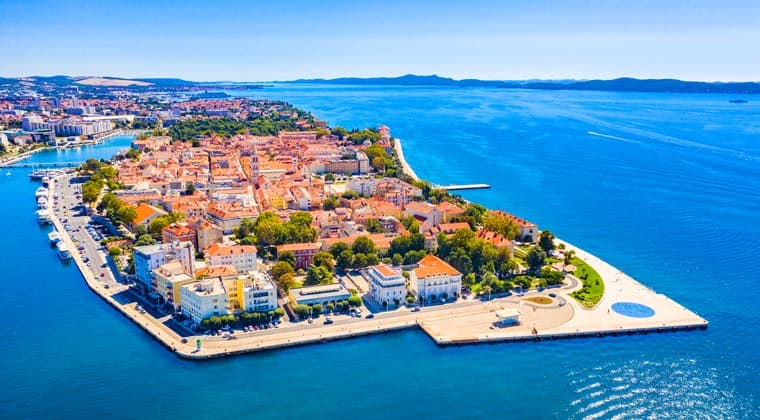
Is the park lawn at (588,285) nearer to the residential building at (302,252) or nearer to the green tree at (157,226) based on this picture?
the residential building at (302,252)

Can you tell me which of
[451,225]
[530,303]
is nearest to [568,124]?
[451,225]

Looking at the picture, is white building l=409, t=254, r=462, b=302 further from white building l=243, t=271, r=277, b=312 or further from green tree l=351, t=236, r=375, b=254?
white building l=243, t=271, r=277, b=312

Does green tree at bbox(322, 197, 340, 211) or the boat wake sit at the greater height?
the boat wake

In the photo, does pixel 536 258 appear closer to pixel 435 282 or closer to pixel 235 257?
pixel 435 282

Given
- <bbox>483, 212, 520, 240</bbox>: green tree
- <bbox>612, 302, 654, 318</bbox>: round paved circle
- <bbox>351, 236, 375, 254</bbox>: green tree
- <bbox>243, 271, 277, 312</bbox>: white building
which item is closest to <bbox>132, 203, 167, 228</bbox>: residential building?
<bbox>351, 236, 375, 254</bbox>: green tree

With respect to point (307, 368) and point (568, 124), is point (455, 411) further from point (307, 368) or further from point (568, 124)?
point (568, 124)

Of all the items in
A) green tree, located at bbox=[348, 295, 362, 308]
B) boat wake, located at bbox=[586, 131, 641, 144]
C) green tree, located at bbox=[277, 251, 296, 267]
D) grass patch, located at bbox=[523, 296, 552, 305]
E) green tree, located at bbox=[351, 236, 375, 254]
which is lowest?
grass patch, located at bbox=[523, 296, 552, 305]

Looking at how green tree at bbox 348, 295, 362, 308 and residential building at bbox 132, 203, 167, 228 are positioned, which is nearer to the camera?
green tree at bbox 348, 295, 362, 308

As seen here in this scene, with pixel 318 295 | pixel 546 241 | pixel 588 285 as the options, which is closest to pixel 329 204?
pixel 546 241
